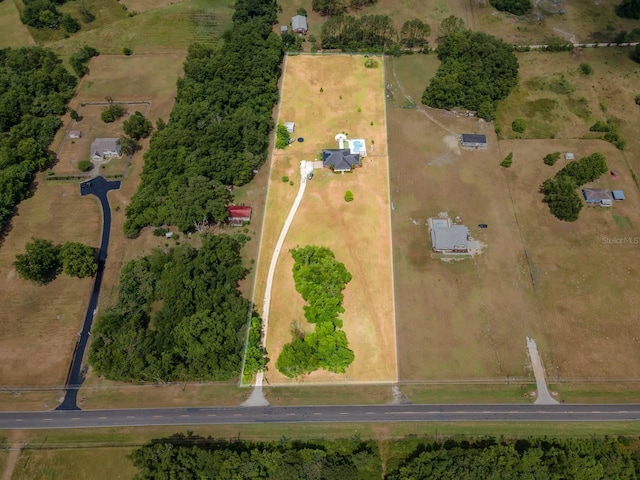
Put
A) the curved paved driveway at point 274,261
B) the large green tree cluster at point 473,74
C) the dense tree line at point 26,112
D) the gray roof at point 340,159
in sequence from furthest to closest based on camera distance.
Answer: the large green tree cluster at point 473,74 → the gray roof at point 340,159 → the dense tree line at point 26,112 → the curved paved driveway at point 274,261

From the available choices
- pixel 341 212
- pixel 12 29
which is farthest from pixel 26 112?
pixel 341 212

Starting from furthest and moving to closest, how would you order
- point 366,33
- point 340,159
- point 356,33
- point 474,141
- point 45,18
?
point 45,18, point 366,33, point 356,33, point 474,141, point 340,159

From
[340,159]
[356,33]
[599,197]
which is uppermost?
[356,33]

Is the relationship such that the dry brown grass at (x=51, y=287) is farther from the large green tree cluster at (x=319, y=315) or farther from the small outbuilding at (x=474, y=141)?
the small outbuilding at (x=474, y=141)

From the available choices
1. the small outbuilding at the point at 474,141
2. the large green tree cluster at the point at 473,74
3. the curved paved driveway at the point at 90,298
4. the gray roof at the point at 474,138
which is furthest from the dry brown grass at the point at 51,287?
the gray roof at the point at 474,138

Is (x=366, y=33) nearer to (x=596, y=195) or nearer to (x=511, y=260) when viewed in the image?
(x=596, y=195)
